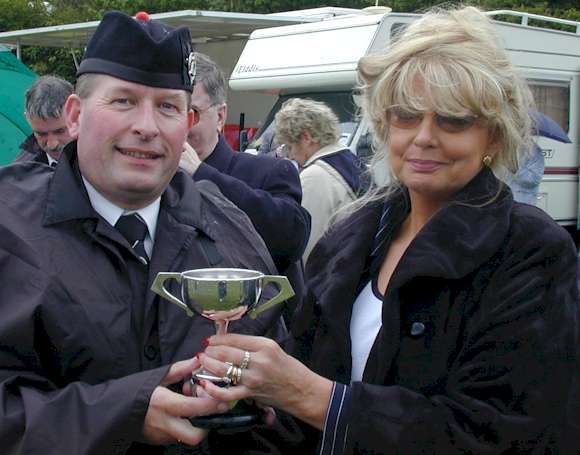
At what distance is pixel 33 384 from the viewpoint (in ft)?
6.36

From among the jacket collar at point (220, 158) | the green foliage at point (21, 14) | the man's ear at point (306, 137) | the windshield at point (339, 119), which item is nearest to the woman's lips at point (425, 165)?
the jacket collar at point (220, 158)

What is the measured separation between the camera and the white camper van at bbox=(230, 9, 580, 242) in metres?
8.26

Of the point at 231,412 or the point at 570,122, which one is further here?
the point at 570,122

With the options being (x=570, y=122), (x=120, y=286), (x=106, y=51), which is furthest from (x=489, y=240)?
(x=570, y=122)

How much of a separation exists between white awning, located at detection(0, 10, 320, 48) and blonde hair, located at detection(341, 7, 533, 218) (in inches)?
304

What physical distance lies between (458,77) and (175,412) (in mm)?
984

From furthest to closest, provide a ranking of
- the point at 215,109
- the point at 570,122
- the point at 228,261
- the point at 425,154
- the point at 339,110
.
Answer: the point at 570,122 < the point at 339,110 < the point at 215,109 < the point at 228,261 < the point at 425,154

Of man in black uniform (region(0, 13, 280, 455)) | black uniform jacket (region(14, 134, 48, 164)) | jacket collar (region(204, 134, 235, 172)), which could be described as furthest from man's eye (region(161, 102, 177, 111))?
black uniform jacket (region(14, 134, 48, 164))

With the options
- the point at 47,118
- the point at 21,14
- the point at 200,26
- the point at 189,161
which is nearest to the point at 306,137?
the point at 47,118

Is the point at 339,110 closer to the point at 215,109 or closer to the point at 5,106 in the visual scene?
the point at 5,106

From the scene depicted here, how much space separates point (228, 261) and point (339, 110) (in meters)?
6.06

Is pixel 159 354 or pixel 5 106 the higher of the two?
pixel 159 354

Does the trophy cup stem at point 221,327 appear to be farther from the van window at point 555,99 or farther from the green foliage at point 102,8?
the green foliage at point 102,8

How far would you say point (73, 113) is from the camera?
2242 mm
